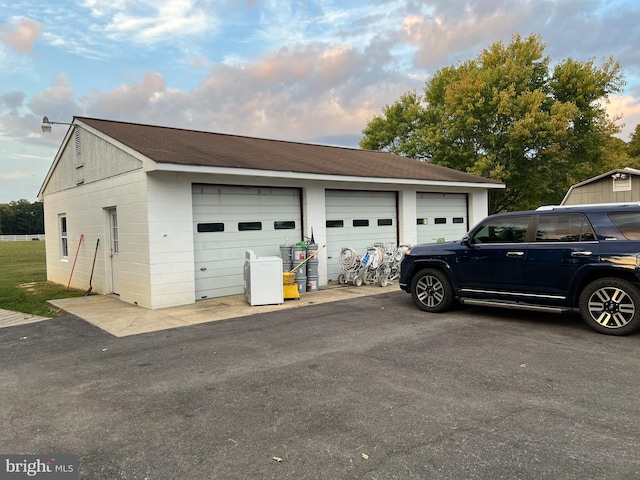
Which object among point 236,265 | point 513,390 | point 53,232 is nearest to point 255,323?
point 236,265

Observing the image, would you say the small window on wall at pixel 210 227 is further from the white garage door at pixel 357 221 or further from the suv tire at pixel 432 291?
the suv tire at pixel 432 291

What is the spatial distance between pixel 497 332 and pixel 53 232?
47.4 feet

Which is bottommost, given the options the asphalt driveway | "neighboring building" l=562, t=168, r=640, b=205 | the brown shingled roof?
the asphalt driveway

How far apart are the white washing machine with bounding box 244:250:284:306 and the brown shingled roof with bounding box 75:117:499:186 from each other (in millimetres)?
2181

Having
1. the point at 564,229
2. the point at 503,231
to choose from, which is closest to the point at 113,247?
the point at 503,231

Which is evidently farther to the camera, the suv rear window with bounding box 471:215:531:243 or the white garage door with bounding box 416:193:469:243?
the white garage door with bounding box 416:193:469:243

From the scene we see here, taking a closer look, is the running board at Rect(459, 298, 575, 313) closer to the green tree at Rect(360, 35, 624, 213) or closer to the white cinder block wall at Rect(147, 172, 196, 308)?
the white cinder block wall at Rect(147, 172, 196, 308)

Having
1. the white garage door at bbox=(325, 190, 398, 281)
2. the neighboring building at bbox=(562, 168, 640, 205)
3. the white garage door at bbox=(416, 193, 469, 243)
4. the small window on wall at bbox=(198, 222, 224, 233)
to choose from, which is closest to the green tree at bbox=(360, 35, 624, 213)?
the neighboring building at bbox=(562, 168, 640, 205)

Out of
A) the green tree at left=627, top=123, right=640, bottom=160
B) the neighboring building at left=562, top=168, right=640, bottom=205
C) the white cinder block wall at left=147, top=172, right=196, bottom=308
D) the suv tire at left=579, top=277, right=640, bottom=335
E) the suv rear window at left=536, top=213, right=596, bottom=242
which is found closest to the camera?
the suv tire at left=579, top=277, right=640, bottom=335

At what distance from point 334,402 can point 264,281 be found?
5276mm

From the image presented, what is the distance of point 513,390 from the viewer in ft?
13.9

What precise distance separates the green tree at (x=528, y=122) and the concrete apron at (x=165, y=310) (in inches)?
600

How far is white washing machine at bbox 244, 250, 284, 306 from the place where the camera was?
905 cm

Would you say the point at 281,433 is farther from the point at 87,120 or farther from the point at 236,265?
the point at 87,120
